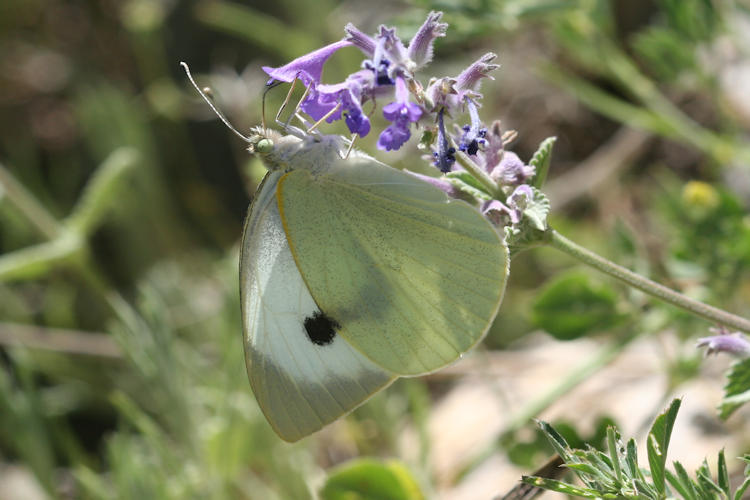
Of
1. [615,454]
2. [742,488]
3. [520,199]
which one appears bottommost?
[742,488]

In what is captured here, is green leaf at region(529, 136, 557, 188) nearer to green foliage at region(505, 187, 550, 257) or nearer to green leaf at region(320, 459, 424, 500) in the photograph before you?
green foliage at region(505, 187, 550, 257)

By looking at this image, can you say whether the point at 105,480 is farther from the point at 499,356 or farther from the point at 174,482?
the point at 499,356

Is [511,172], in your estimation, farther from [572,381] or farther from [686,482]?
[572,381]

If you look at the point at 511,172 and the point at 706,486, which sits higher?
the point at 511,172

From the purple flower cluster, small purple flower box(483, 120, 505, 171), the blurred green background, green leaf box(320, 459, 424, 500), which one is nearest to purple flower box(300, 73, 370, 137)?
the purple flower cluster

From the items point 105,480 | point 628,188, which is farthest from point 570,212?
point 105,480

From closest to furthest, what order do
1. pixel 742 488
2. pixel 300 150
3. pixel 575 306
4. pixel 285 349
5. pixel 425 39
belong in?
1. pixel 742 488
2. pixel 425 39
3. pixel 300 150
4. pixel 285 349
5. pixel 575 306

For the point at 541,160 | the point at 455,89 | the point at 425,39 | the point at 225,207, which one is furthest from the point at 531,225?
the point at 225,207

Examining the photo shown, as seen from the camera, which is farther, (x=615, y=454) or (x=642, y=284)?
(x=642, y=284)
